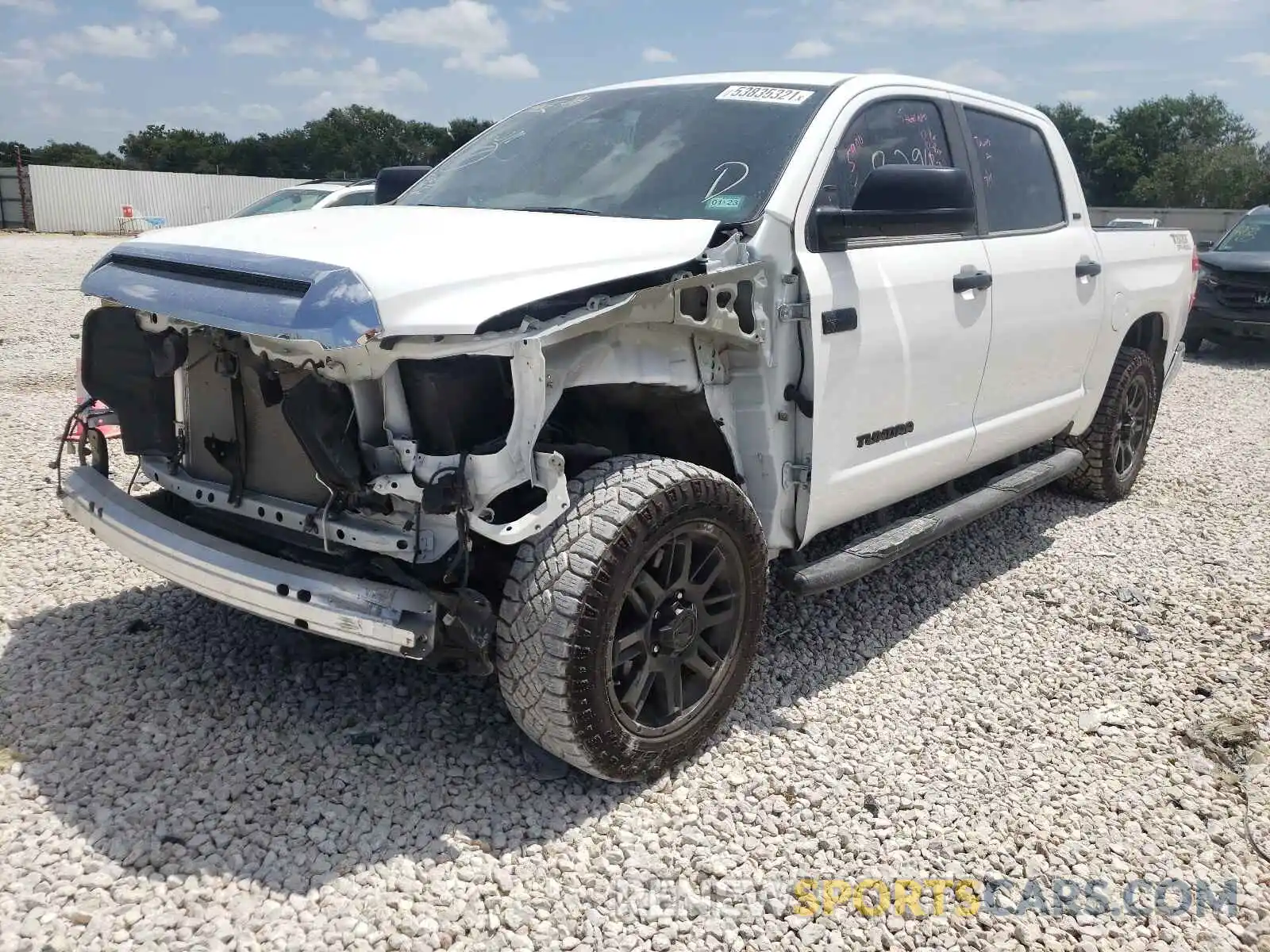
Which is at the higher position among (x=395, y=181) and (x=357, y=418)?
(x=395, y=181)

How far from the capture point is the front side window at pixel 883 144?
3.51m

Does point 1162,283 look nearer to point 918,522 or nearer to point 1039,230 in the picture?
point 1039,230

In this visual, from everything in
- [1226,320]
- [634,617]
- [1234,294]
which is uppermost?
[1234,294]

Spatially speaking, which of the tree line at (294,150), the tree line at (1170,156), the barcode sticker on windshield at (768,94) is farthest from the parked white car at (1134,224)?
the tree line at (294,150)

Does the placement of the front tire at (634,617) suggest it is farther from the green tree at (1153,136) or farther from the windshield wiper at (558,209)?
the green tree at (1153,136)

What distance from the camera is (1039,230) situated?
4.64m

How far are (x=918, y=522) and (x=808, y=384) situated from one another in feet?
3.20

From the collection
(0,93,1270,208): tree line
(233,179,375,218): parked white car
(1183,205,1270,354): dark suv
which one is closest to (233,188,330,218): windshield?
(233,179,375,218): parked white car

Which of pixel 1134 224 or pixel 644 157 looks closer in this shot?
pixel 644 157

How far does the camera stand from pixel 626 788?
299 centimetres

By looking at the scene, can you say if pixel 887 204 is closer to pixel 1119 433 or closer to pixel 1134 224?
pixel 1119 433

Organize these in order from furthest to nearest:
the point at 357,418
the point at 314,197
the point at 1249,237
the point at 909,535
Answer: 1. the point at 314,197
2. the point at 1249,237
3. the point at 909,535
4. the point at 357,418

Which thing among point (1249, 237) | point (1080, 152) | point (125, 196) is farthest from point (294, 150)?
point (1249, 237)

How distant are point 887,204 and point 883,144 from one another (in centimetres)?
61
